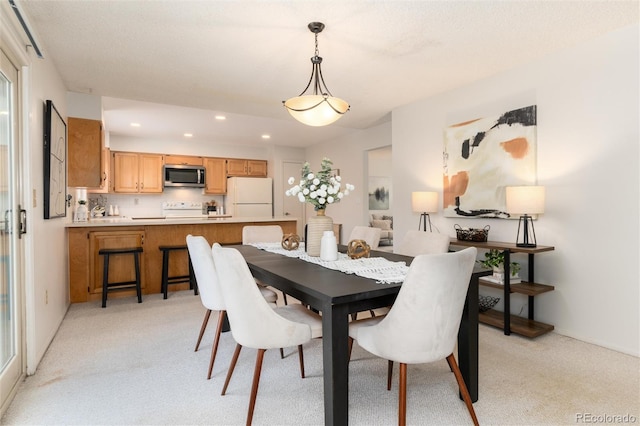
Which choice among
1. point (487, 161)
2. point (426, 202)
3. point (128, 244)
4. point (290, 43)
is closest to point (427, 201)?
point (426, 202)

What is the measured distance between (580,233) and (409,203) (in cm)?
181

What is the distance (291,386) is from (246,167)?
5.99 metres

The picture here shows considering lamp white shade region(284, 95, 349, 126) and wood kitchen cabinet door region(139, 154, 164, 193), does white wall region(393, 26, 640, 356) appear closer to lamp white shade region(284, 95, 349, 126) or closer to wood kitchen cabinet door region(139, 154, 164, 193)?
lamp white shade region(284, 95, 349, 126)

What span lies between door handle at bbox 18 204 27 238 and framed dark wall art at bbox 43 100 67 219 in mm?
480

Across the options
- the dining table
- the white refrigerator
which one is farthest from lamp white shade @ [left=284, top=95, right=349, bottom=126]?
the white refrigerator

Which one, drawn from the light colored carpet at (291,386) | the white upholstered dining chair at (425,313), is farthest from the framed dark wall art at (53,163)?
the white upholstered dining chair at (425,313)

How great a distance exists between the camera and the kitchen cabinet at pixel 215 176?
7129mm

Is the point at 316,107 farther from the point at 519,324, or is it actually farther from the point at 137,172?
the point at 137,172

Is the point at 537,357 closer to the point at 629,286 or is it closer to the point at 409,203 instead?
the point at 629,286

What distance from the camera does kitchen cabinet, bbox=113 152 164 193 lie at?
20.9 feet

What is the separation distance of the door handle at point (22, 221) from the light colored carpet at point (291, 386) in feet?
2.92

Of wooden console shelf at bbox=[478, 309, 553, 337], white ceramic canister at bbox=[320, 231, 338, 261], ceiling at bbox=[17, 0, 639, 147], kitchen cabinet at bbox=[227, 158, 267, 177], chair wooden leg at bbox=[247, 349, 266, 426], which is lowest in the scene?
wooden console shelf at bbox=[478, 309, 553, 337]

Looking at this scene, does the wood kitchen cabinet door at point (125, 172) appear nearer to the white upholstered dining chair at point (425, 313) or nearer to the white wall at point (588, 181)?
the white wall at point (588, 181)

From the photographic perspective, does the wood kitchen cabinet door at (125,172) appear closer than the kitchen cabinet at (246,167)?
Yes
